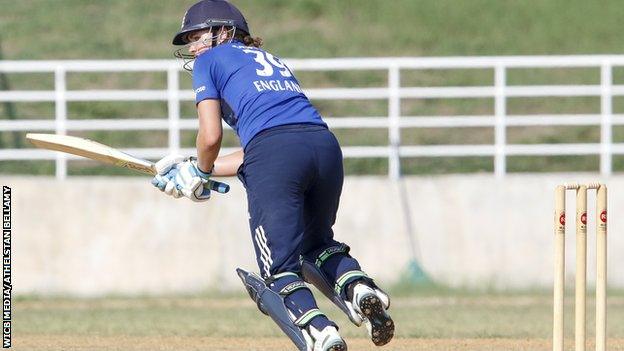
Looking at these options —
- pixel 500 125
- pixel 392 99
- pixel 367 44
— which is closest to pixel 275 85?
pixel 392 99

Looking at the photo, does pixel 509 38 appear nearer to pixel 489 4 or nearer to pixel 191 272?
pixel 489 4

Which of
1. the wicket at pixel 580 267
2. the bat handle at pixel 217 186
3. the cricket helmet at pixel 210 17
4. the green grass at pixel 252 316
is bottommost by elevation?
the green grass at pixel 252 316

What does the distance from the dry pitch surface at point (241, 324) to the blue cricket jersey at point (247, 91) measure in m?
2.56

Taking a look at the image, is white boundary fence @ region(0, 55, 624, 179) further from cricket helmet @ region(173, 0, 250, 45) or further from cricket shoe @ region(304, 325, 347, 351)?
cricket shoe @ region(304, 325, 347, 351)

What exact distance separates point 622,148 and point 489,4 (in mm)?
9579

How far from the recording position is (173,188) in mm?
→ 7305

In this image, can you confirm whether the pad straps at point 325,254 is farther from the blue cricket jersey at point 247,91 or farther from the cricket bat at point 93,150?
the cricket bat at point 93,150

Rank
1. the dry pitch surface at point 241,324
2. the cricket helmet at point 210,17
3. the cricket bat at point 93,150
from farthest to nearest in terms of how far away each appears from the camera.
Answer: the dry pitch surface at point 241,324, the cricket bat at point 93,150, the cricket helmet at point 210,17

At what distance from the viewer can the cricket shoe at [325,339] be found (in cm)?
665

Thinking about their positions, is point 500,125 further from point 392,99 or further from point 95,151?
point 95,151

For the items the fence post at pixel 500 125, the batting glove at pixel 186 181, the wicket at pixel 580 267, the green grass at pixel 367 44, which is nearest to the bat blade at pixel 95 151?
the batting glove at pixel 186 181

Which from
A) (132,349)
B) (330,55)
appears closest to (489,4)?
(330,55)

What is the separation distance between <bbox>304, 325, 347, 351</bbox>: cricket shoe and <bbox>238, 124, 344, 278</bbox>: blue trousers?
359 mm

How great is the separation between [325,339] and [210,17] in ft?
5.79
